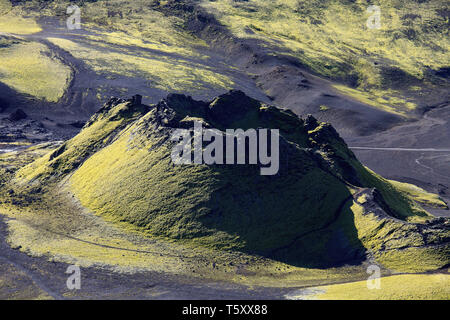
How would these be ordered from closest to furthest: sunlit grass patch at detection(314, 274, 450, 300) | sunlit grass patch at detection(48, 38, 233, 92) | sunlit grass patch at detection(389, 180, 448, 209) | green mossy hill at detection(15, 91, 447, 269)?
sunlit grass patch at detection(314, 274, 450, 300) → green mossy hill at detection(15, 91, 447, 269) → sunlit grass patch at detection(389, 180, 448, 209) → sunlit grass patch at detection(48, 38, 233, 92)

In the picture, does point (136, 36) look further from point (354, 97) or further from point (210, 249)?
point (210, 249)

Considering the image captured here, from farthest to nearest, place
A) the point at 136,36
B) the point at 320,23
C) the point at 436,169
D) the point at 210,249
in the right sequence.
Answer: the point at 320,23
the point at 136,36
the point at 436,169
the point at 210,249

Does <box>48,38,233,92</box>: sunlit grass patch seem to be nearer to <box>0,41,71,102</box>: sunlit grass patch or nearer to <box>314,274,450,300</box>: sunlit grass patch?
<box>0,41,71,102</box>: sunlit grass patch

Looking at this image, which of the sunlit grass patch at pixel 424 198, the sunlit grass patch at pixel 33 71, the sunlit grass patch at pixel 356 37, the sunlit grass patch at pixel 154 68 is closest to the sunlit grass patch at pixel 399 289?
the sunlit grass patch at pixel 424 198

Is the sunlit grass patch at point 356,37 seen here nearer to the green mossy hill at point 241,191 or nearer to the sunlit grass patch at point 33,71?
the sunlit grass patch at point 33,71

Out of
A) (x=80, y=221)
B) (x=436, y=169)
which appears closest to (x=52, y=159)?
(x=80, y=221)

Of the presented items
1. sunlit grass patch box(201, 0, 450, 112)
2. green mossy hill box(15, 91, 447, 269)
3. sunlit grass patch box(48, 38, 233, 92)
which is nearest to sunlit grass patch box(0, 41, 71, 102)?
sunlit grass patch box(48, 38, 233, 92)

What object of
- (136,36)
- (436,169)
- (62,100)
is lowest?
(436,169)
